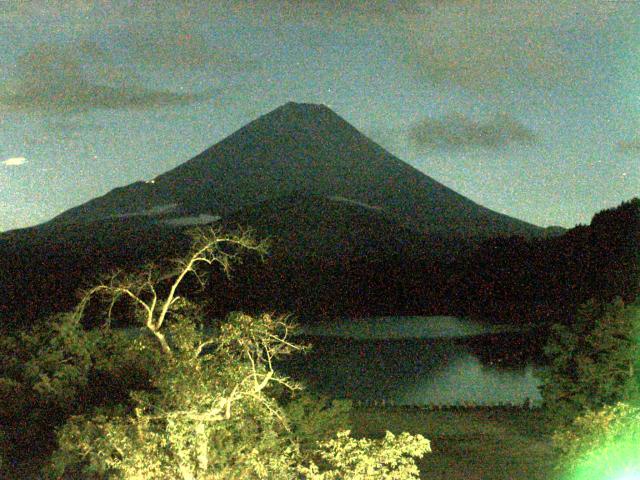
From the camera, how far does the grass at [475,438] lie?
512 inches

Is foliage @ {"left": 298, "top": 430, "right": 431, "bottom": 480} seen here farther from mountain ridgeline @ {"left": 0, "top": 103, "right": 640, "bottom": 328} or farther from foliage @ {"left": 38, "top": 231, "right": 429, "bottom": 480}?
mountain ridgeline @ {"left": 0, "top": 103, "right": 640, "bottom": 328}

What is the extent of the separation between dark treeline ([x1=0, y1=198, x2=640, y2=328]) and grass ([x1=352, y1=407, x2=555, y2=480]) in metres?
27.3

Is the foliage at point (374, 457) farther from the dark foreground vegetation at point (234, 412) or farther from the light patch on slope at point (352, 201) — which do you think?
the light patch on slope at point (352, 201)

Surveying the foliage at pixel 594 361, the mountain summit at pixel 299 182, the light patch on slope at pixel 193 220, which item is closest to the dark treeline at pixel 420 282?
the light patch on slope at pixel 193 220

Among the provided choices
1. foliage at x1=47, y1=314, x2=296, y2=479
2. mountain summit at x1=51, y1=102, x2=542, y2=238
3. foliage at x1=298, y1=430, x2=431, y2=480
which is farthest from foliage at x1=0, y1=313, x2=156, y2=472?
mountain summit at x1=51, y1=102, x2=542, y2=238

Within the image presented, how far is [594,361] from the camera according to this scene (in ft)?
47.0

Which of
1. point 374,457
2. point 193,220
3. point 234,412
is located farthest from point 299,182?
point 374,457

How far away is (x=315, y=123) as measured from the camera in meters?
127

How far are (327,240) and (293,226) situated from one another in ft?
16.1

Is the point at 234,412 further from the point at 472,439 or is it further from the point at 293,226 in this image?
the point at 293,226

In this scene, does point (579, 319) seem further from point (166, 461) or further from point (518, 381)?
point (518, 381)

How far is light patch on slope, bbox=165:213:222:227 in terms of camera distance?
9383 cm

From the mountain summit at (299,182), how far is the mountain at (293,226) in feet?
0.67

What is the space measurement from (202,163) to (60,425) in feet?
339
